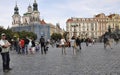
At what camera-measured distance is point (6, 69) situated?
16250 millimetres

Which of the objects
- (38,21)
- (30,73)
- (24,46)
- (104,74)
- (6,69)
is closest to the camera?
(104,74)

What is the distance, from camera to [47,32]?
646ft

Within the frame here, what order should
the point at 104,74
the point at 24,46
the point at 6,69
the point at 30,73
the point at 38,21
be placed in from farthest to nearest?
1. the point at 38,21
2. the point at 24,46
3. the point at 6,69
4. the point at 30,73
5. the point at 104,74

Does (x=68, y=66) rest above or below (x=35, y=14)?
below

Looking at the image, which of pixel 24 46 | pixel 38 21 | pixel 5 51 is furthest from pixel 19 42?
pixel 38 21

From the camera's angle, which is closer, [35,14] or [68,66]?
[68,66]

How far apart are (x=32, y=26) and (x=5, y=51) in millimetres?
174992

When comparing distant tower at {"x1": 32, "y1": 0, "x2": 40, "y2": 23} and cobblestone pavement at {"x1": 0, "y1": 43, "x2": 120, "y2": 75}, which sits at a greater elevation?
distant tower at {"x1": 32, "y1": 0, "x2": 40, "y2": 23}

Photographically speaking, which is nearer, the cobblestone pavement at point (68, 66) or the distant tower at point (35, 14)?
the cobblestone pavement at point (68, 66)

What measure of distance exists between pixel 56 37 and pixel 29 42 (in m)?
162

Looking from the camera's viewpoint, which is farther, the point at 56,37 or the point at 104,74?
the point at 56,37

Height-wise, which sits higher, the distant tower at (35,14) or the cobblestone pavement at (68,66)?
the distant tower at (35,14)

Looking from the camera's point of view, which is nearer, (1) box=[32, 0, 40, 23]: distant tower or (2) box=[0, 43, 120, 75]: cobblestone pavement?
(2) box=[0, 43, 120, 75]: cobblestone pavement

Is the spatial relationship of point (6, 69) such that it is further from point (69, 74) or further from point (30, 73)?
point (69, 74)
